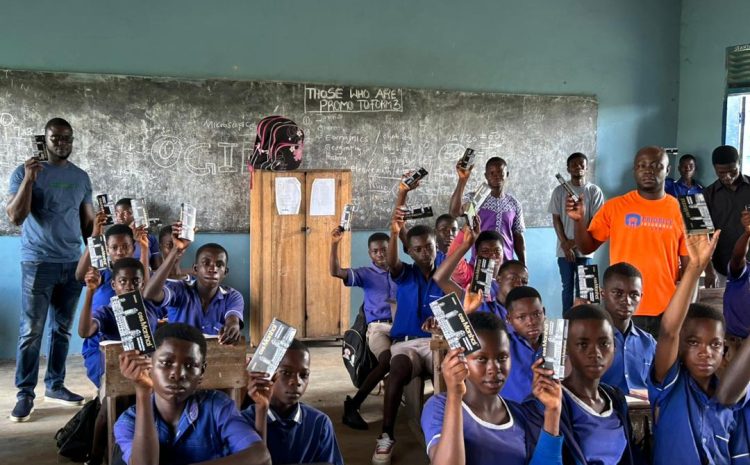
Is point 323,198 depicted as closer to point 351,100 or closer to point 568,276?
point 351,100

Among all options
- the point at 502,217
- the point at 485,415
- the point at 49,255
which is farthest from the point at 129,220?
the point at 485,415

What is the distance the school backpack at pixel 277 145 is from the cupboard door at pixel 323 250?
0.29 metres

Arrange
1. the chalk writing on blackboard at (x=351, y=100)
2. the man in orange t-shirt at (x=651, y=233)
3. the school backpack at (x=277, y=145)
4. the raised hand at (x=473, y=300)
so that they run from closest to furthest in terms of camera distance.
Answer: the raised hand at (x=473, y=300) → the man in orange t-shirt at (x=651, y=233) → the school backpack at (x=277, y=145) → the chalk writing on blackboard at (x=351, y=100)

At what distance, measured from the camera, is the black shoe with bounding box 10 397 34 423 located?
4078mm

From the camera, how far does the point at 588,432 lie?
2.00 metres

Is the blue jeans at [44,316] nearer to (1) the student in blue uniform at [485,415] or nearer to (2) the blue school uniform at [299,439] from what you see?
(2) the blue school uniform at [299,439]

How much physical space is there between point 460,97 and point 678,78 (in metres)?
2.30

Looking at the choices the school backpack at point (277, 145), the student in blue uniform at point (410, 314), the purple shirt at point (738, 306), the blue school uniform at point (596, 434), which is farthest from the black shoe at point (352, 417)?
the school backpack at point (277, 145)

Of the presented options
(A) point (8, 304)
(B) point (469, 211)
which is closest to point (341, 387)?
(B) point (469, 211)

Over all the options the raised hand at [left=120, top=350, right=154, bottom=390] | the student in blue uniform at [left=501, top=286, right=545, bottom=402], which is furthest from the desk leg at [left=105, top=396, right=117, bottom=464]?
the student in blue uniform at [left=501, top=286, right=545, bottom=402]

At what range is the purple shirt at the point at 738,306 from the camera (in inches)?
141

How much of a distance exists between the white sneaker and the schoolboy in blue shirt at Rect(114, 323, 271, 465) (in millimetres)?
1699

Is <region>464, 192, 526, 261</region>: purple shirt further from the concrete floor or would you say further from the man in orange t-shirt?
the man in orange t-shirt

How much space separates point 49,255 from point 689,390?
3441mm
